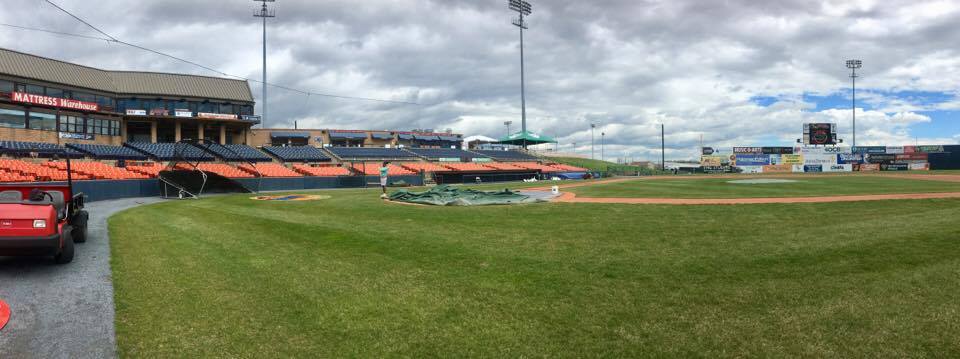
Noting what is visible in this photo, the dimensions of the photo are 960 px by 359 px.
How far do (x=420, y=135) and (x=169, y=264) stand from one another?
67.5 metres

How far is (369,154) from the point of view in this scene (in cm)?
5912

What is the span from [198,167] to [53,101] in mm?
14803

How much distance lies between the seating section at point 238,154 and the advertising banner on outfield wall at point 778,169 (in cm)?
7471

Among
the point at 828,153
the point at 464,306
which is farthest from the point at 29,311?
the point at 828,153

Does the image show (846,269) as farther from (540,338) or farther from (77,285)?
(77,285)

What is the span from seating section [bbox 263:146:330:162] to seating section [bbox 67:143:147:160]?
503 inches

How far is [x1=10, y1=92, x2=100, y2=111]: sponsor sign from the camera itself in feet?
122

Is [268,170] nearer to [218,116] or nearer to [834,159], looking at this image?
[218,116]

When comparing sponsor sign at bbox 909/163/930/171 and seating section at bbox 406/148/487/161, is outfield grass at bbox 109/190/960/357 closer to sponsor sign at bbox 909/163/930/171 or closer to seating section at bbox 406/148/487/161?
seating section at bbox 406/148/487/161

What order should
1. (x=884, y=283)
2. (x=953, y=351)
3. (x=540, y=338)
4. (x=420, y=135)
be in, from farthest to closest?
(x=420, y=135)
(x=884, y=283)
(x=540, y=338)
(x=953, y=351)

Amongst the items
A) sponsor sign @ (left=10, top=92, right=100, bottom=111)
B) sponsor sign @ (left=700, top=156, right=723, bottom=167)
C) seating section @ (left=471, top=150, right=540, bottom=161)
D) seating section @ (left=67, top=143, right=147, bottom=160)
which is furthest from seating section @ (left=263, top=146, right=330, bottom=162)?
sponsor sign @ (left=700, top=156, right=723, bottom=167)

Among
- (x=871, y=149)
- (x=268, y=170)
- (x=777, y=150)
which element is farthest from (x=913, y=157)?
(x=268, y=170)

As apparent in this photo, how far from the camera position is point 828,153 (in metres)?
76.9

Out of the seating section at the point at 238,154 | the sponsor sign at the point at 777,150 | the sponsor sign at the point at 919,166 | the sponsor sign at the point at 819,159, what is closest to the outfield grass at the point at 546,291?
the seating section at the point at 238,154
